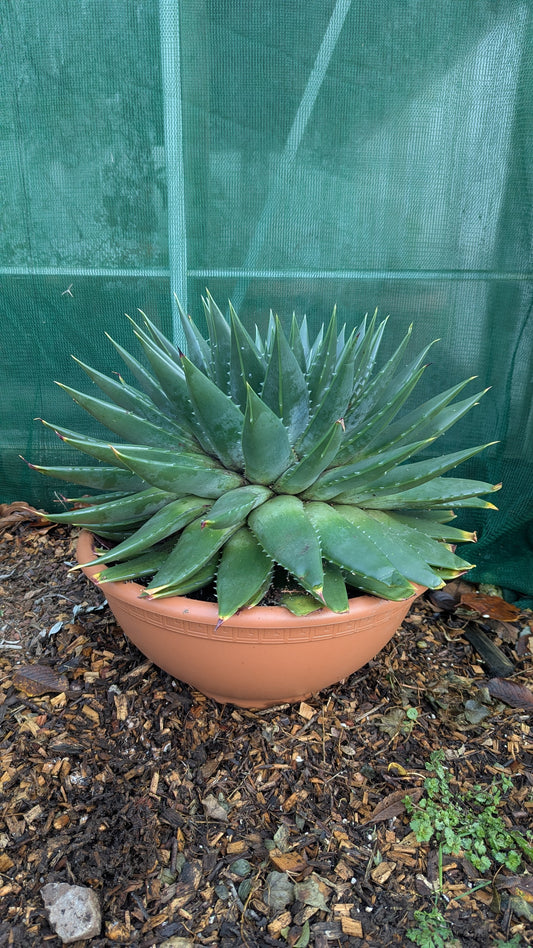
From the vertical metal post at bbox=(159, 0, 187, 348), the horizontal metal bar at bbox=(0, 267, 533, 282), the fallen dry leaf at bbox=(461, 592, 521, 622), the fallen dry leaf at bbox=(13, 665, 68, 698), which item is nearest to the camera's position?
the fallen dry leaf at bbox=(13, 665, 68, 698)

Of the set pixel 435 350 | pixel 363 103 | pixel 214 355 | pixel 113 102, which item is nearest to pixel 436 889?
pixel 214 355

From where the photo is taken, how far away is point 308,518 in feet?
4.05

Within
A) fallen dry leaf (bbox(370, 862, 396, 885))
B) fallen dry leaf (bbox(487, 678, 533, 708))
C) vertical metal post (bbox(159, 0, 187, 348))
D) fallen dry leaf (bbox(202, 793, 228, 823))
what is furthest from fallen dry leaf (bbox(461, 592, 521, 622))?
vertical metal post (bbox(159, 0, 187, 348))

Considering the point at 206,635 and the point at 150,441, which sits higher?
the point at 150,441

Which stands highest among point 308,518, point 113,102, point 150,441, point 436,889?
point 113,102

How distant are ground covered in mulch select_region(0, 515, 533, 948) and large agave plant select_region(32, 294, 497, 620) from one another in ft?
1.53

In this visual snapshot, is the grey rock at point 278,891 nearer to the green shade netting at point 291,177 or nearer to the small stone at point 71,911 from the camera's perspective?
the small stone at point 71,911

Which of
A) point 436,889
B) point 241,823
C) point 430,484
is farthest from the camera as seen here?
point 430,484

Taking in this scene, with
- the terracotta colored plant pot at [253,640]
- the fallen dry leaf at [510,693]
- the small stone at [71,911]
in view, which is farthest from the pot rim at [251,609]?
the fallen dry leaf at [510,693]

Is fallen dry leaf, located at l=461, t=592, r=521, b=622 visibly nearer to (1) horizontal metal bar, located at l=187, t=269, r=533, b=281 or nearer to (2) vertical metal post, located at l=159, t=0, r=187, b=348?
(1) horizontal metal bar, located at l=187, t=269, r=533, b=281

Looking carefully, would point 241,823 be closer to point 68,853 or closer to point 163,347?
point 68,853

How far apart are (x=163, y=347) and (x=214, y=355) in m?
0.23

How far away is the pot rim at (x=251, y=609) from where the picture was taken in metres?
1.22

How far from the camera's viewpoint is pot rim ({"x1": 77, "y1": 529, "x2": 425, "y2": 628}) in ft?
3.99
